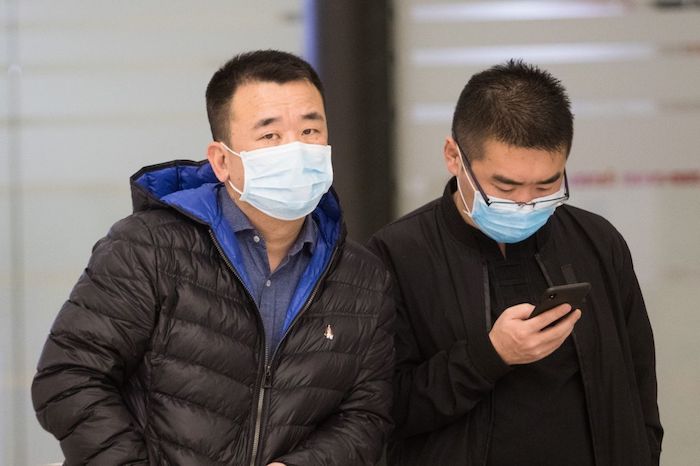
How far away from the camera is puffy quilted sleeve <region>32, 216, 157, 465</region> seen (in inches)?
101

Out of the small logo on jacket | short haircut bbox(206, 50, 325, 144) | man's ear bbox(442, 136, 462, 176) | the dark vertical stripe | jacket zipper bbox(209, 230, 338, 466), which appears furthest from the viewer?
the dark vertical stripe

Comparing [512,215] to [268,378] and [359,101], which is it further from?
[359,101]

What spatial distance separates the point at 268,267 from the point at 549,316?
735 mm

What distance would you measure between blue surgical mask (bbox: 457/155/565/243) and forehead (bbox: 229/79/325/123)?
50 centimetres

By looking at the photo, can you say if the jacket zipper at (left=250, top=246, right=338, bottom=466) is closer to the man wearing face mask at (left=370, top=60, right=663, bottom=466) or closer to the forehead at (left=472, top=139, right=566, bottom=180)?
the man wearing face mask at (left=370, top=60, right=663, bottom=466)

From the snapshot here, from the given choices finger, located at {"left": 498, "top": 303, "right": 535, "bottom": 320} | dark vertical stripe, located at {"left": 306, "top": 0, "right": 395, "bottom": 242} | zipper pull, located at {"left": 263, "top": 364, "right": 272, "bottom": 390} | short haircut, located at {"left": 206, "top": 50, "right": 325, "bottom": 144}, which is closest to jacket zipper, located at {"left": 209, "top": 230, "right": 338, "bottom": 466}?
zipper pull, located at {"left": 263, "top": 364, "right": 272, "bottom": 390}

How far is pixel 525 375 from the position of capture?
298 cm

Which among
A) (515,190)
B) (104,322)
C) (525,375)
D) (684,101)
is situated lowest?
(525,375)

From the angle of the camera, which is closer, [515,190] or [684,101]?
[515,190]

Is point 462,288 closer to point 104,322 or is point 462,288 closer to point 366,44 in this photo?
point 104,322

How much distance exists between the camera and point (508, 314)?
2818 millimetres

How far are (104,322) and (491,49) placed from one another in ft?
8.68

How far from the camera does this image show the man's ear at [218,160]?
9.58 ft

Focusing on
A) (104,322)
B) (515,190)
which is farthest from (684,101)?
(104,322)
